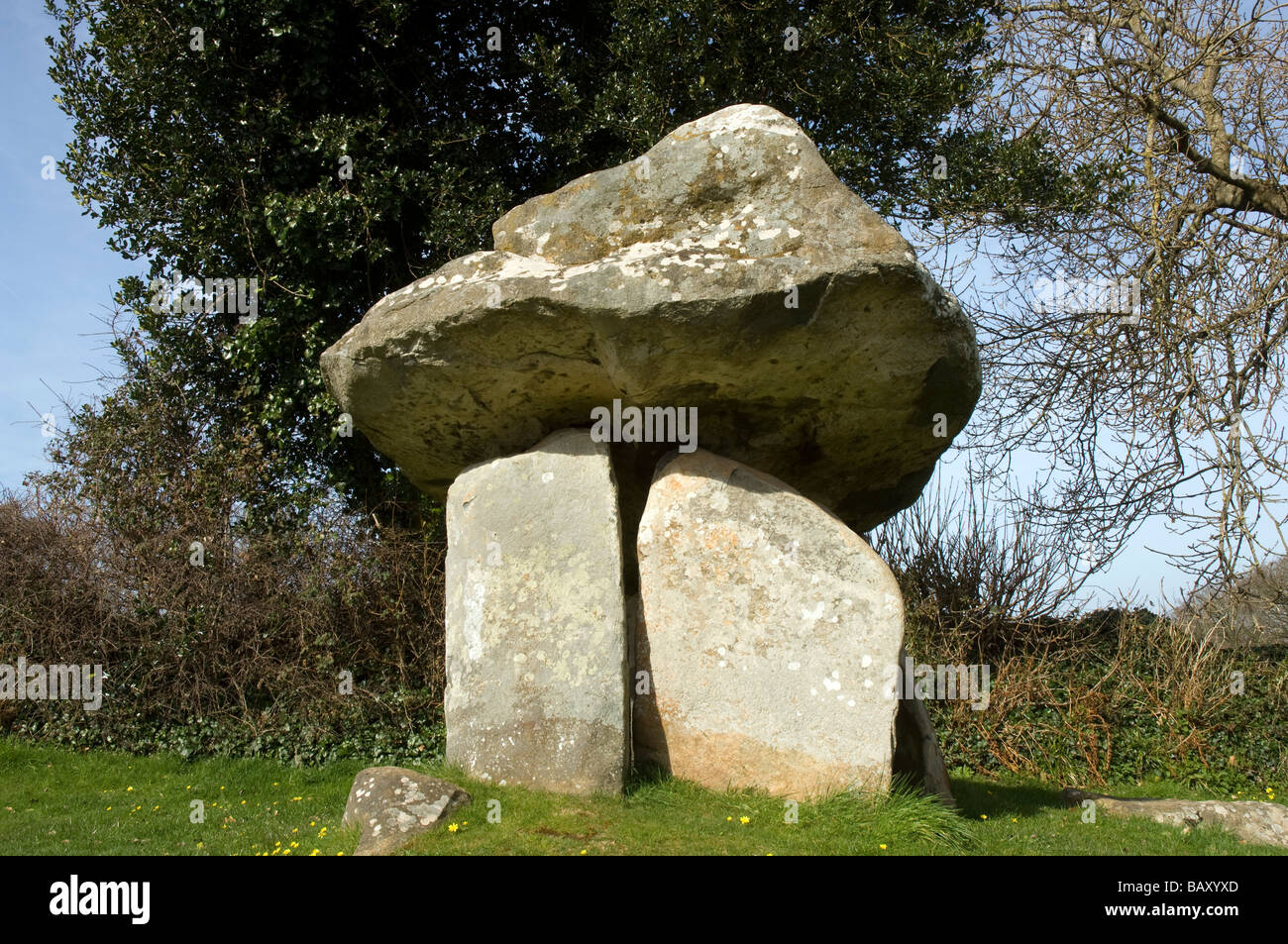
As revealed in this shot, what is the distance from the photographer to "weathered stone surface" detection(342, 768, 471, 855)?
5453mm

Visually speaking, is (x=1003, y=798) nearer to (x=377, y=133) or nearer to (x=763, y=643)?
(x=763, y=643)

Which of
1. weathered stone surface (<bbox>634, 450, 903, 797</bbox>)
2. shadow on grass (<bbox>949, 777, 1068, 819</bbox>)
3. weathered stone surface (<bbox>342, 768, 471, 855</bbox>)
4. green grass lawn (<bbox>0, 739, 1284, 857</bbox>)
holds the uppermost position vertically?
weathered stone surface (<bbox>634, 450, 903, 797</bbox>)

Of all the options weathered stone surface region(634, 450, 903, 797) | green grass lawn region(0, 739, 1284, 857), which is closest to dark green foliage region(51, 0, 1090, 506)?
green grass lawn region(0, 739, 1284, 857)

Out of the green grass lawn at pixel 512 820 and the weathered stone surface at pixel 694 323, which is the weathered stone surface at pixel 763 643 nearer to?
the green grass lawn at pixel 512 820

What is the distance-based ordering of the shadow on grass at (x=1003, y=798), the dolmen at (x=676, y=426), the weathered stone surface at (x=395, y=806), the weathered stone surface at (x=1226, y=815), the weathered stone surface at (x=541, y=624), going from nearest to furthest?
the weathered stone surface at (x=395, y=806) < the dolmen at (x=676, y=426) < the weathered stone surface at (x=541, y=624) < the weathered stone surface at (x=1226, y=815) < the shadow on grass at (x=1003, y=798)

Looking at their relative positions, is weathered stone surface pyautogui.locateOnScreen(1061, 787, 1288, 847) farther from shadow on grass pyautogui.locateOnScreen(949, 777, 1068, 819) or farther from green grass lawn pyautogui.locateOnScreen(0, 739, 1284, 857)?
shadow on grass pyautogui.locateOnScreen(949, 777, 1068, 819)

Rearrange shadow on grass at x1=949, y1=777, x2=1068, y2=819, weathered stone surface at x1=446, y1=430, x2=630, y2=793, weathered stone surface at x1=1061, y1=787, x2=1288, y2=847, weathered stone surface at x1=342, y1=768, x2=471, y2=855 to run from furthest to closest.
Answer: shadow on grass at x1=949, y1=777, x2=1068, y2=819
weathered stone surface at x1=1061, y1=787, x2=1288, y2=847
weathered stone surface at x1=446, y1=430, x2=630, y2=793
weathered stone surface at x1=342, y1=768, x2=471, y2=855

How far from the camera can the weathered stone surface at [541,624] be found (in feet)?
20.3

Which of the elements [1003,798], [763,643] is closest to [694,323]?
[763,643]

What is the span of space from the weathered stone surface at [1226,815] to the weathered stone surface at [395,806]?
5122 mm

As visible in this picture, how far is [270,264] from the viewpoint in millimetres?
10492

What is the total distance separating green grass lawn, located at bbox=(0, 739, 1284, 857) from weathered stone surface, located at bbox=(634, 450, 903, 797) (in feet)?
0.83

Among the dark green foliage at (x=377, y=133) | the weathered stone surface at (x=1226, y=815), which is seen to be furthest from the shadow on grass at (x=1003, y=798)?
the dark green foliage at (x=377, y=133)

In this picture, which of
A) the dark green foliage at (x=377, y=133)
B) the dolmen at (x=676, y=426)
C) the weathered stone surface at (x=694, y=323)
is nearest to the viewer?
the weathered stone surface at (x=694, y=323)
